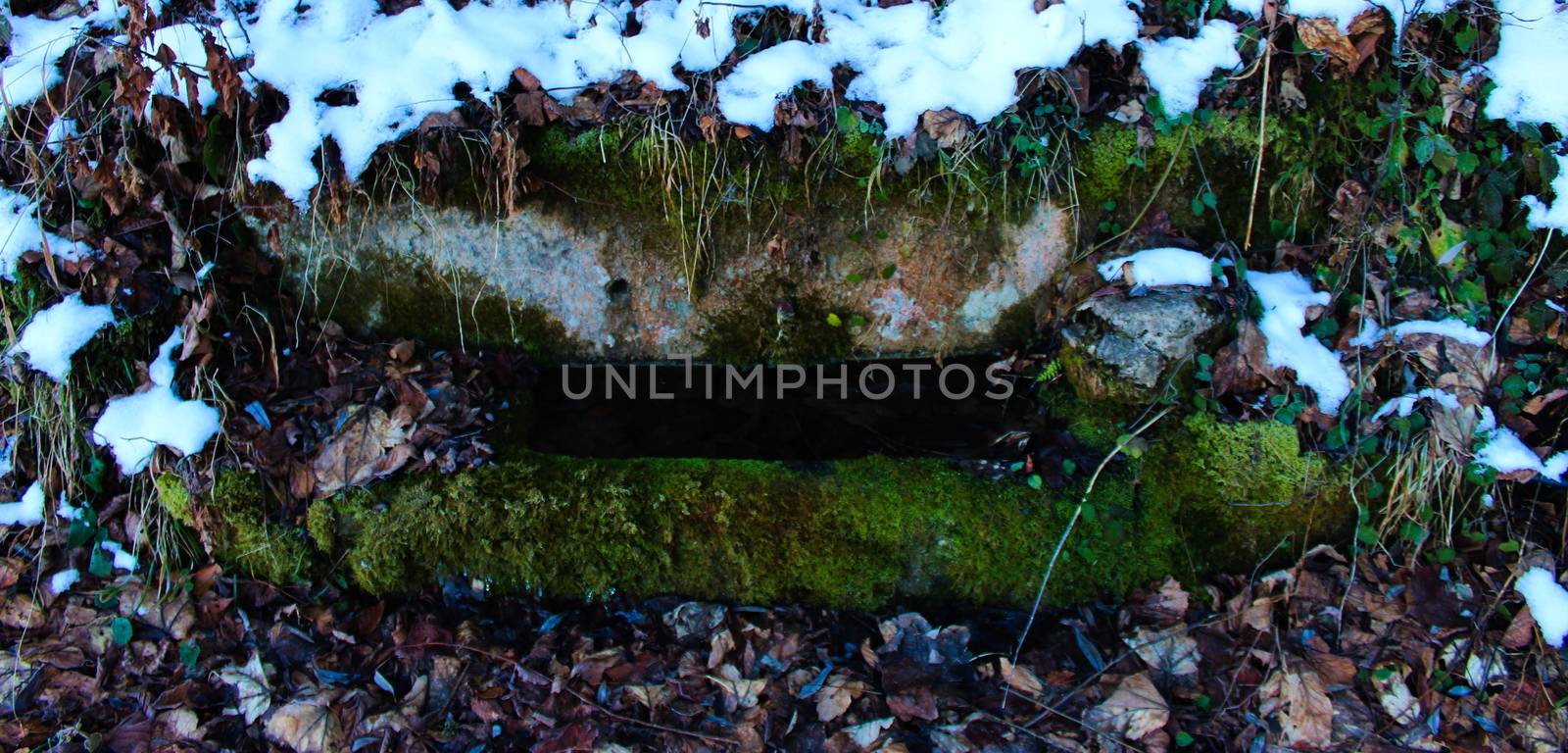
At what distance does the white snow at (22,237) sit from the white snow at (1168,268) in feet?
12.5

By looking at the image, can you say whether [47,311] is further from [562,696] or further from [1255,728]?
[1255,728]

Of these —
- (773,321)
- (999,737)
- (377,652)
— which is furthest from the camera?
(773,321)

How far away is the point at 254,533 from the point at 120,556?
1.77 ft

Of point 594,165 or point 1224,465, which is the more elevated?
point 594,165

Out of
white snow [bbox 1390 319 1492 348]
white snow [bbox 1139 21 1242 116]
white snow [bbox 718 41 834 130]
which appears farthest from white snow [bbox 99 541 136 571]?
white snow [bbox 1390 319 1492 348]

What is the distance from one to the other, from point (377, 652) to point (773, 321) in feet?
6.35

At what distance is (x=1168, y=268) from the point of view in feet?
10.9

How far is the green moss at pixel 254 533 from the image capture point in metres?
3.07

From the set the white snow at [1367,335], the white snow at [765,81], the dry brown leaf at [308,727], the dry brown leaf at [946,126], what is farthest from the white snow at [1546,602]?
the dry brown leaf at [308,727]

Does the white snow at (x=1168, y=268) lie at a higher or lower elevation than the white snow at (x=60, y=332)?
higher

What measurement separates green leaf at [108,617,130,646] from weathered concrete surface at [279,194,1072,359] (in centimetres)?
128

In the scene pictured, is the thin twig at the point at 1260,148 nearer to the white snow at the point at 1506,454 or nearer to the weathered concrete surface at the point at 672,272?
the weathered concrete surface at the point at 672,272

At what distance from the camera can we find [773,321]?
379 cm

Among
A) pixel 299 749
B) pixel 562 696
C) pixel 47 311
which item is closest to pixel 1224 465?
pixel 562 696
